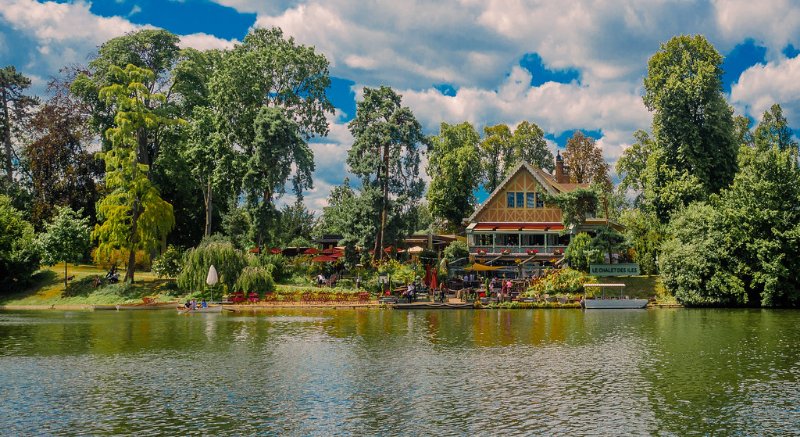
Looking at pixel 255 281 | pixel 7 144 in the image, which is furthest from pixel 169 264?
pixel 7 144

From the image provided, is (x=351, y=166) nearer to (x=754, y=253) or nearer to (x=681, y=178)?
(x=681, y=178)

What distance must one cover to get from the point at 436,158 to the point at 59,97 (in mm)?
40961

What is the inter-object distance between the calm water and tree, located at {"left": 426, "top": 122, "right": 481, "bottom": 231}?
128 ft

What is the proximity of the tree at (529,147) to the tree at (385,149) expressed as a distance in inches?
890

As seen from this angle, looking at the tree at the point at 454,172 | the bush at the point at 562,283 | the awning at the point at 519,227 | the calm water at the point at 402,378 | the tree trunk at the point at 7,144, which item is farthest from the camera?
the tree at the point at 454,172

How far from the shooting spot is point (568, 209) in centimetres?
6100

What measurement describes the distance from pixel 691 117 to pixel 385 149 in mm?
27396

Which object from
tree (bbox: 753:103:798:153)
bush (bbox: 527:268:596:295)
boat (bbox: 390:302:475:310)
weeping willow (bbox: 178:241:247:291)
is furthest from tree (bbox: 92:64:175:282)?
tree (bbox: 753:103:798:153)

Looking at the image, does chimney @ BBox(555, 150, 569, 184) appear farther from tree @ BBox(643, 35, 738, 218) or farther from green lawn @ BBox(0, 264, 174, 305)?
green lawn @ BBox(0, 264, 174, 305)

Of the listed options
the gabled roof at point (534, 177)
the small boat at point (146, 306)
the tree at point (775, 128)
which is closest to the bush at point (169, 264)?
the small boat at point (146, 306)

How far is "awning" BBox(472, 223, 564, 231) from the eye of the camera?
6625cm

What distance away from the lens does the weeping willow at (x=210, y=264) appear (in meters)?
54.0

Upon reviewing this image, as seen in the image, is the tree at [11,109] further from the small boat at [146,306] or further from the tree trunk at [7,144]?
the small boat at [146,306]

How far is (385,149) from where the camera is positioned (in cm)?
6444
